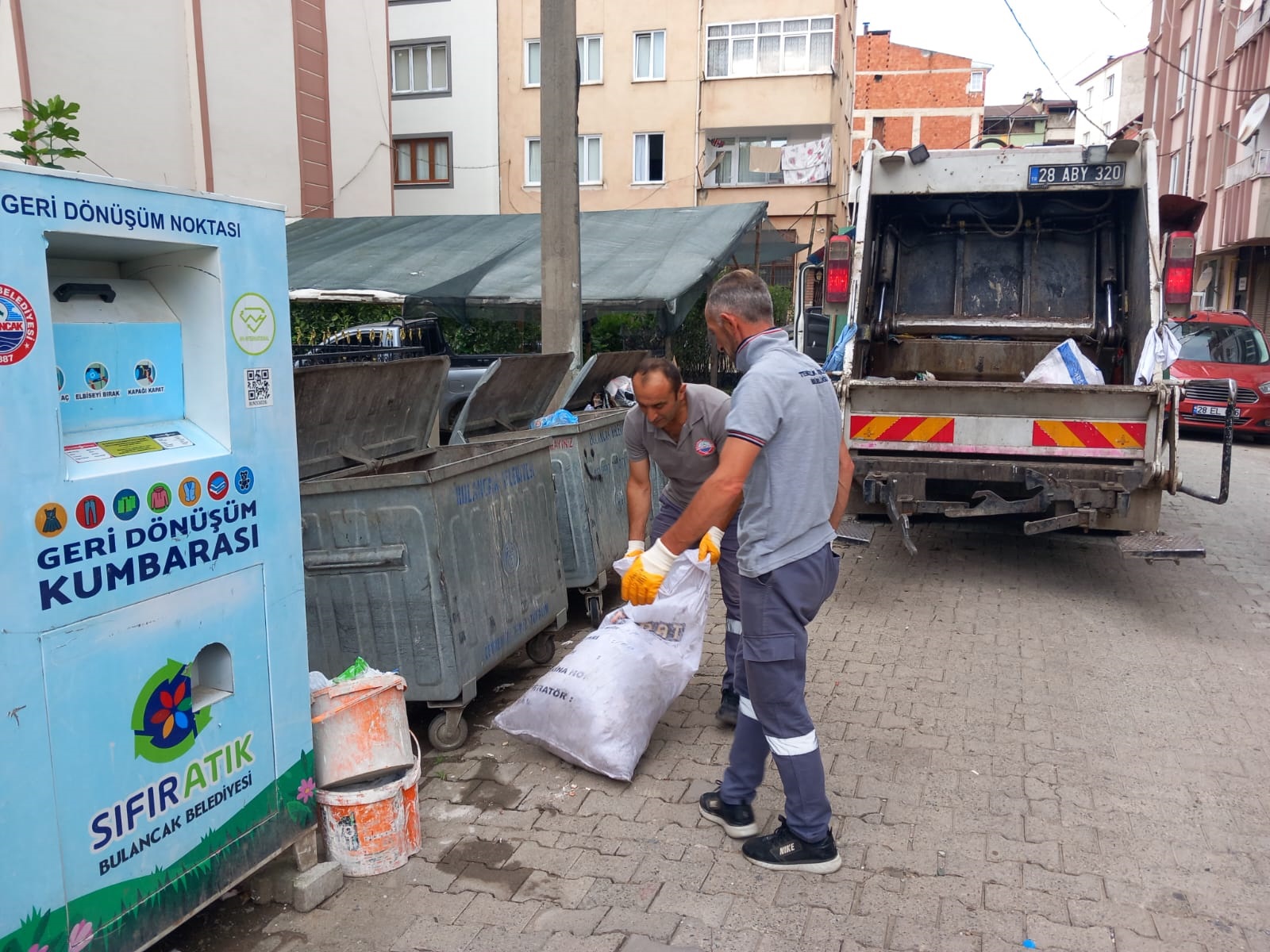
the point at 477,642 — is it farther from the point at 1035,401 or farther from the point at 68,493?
the point at 1035,401

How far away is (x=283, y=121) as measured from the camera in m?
18.2

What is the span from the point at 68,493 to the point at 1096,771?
3.56 meters

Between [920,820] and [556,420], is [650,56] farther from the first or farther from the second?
[920,820]

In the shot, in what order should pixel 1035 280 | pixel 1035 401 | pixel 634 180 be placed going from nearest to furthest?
pixel 1035 401 → pixel 1035 280 → pixel 634 180

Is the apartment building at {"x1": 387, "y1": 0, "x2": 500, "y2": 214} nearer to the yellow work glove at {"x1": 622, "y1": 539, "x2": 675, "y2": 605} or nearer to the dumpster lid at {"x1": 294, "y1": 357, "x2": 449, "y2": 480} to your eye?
the dumpster lid at {"x1": 294, "y1": 357, "x2": 449, "y2": 480}

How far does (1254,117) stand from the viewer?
60.8ft

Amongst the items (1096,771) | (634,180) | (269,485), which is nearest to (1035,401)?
(1096,771)

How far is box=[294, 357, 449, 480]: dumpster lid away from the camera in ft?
14.9

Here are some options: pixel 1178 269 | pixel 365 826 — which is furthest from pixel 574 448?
pixel 1178 269

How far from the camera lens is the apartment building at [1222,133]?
19734 mm

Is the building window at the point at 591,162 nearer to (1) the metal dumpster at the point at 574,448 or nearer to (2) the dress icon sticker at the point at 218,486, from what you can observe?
(1) the metal dumpster at the point at 574,448

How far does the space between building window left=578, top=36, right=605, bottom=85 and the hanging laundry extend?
17.5 ft

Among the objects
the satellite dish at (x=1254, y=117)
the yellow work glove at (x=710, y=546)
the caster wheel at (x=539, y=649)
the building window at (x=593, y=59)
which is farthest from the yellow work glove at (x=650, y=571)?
the building window at (x=593, y=59)

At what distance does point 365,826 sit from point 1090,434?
185 inches
